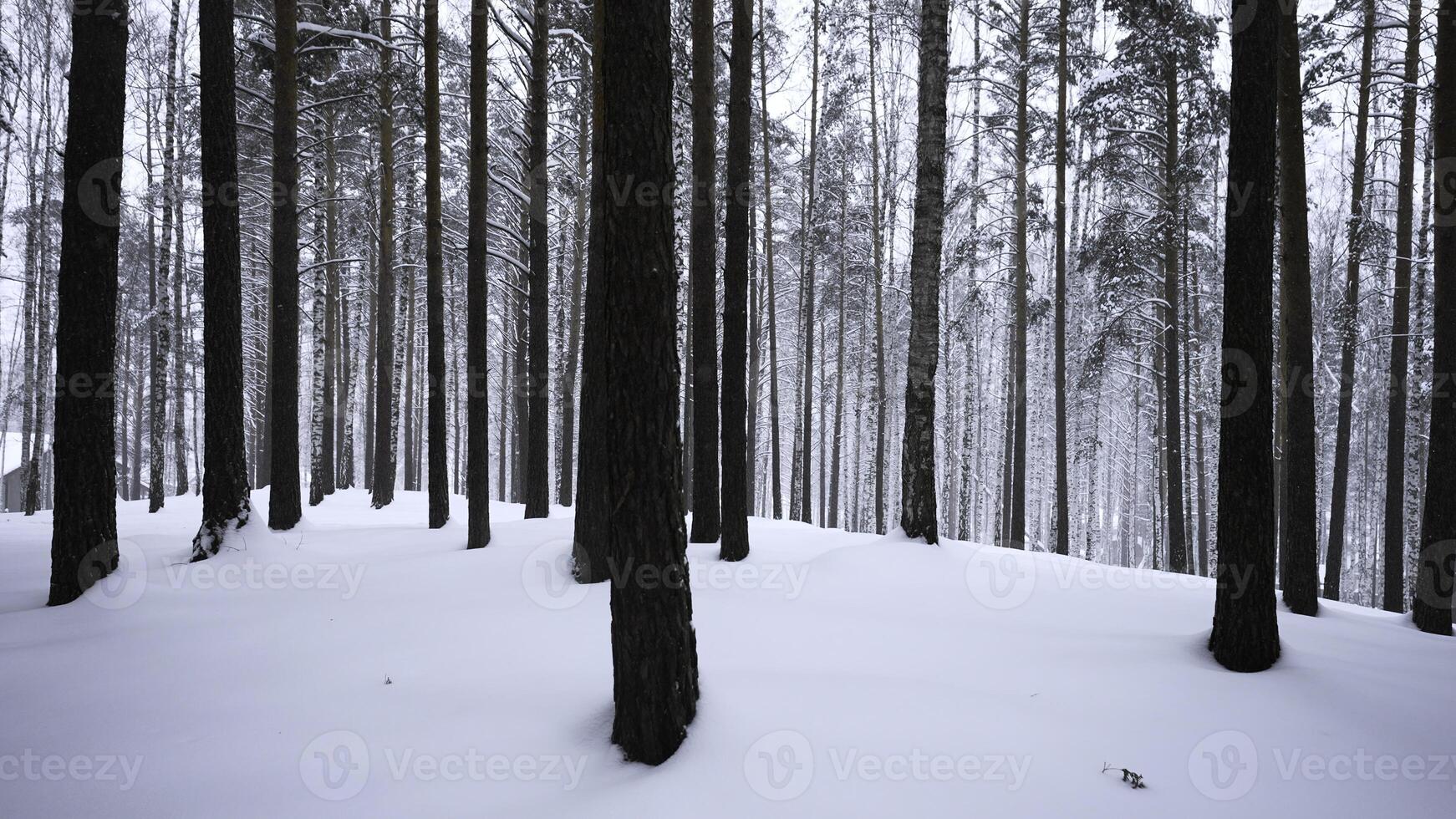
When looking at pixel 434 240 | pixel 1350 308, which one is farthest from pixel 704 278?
pixel 1350 308

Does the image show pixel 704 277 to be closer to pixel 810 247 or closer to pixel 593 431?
pixel 593 431

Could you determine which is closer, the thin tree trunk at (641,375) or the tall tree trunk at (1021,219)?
the thin tree trunk at (641,375)

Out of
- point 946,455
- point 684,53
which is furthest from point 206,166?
point 946,455

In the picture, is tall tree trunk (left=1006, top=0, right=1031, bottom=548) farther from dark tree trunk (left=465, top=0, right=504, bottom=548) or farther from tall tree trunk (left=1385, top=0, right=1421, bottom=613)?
dark tree trunk (left=465, top=0, right=504, bottom=548)

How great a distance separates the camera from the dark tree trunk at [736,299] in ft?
23.4

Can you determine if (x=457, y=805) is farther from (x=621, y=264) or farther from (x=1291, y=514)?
(x=1291, y=514)

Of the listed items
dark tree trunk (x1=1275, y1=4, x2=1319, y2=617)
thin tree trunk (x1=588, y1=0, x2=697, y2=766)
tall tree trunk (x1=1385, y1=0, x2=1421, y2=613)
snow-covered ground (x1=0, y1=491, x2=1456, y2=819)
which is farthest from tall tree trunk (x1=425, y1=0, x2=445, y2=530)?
tall tree trunk (x1=1385, y1=0, x2=1421, y2=613)

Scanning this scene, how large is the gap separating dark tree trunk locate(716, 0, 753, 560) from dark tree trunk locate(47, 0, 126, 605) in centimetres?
539

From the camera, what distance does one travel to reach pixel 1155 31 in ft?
33.4

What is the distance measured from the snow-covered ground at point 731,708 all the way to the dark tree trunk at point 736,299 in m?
1.43

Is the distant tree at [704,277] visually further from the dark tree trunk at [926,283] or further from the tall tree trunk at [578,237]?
the tall tree trunk at [578,237]

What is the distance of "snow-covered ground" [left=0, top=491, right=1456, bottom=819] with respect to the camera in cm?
285

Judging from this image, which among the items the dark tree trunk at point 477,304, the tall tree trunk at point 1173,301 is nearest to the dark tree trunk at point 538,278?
the dark tree trunk at point 477,304

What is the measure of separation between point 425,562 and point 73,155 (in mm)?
4614
